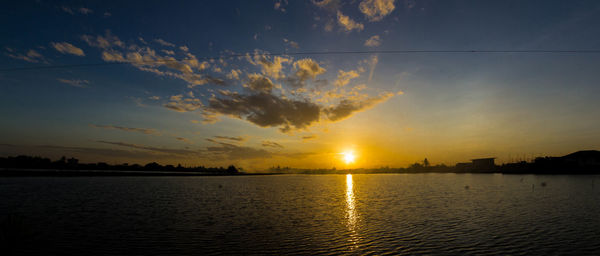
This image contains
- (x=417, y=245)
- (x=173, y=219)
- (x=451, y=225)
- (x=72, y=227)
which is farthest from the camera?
(x=173, y=219)

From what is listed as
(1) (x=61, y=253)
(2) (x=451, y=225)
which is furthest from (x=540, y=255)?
(1) (x=61, y=253)

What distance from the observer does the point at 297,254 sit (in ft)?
57.6

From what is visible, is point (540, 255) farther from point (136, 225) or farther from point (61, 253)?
point (136, 225)

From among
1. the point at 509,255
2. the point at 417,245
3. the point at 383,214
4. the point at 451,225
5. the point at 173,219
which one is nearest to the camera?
the point at 509,255

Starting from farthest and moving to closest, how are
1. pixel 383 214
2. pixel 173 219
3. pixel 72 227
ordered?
pixel 383 214
pixel 173 219
pixel 72 227

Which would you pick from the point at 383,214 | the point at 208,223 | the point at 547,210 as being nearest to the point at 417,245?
the point at 383,214

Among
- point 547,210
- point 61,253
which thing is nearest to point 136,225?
point 61,253

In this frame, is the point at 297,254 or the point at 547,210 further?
the point at 547,210

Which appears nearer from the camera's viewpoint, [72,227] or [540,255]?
[540,255]

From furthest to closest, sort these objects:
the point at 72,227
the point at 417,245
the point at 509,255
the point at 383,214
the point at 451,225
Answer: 1. the point at 383,214
2. the point at 451,225
3. the point at 72,227
4. the point at 417,245
5. the point at 509,255

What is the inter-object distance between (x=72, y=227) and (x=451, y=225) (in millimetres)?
36197

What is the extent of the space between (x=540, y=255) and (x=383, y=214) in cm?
1685

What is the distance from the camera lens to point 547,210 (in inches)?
1351

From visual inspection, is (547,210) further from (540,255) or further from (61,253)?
(61,253)
